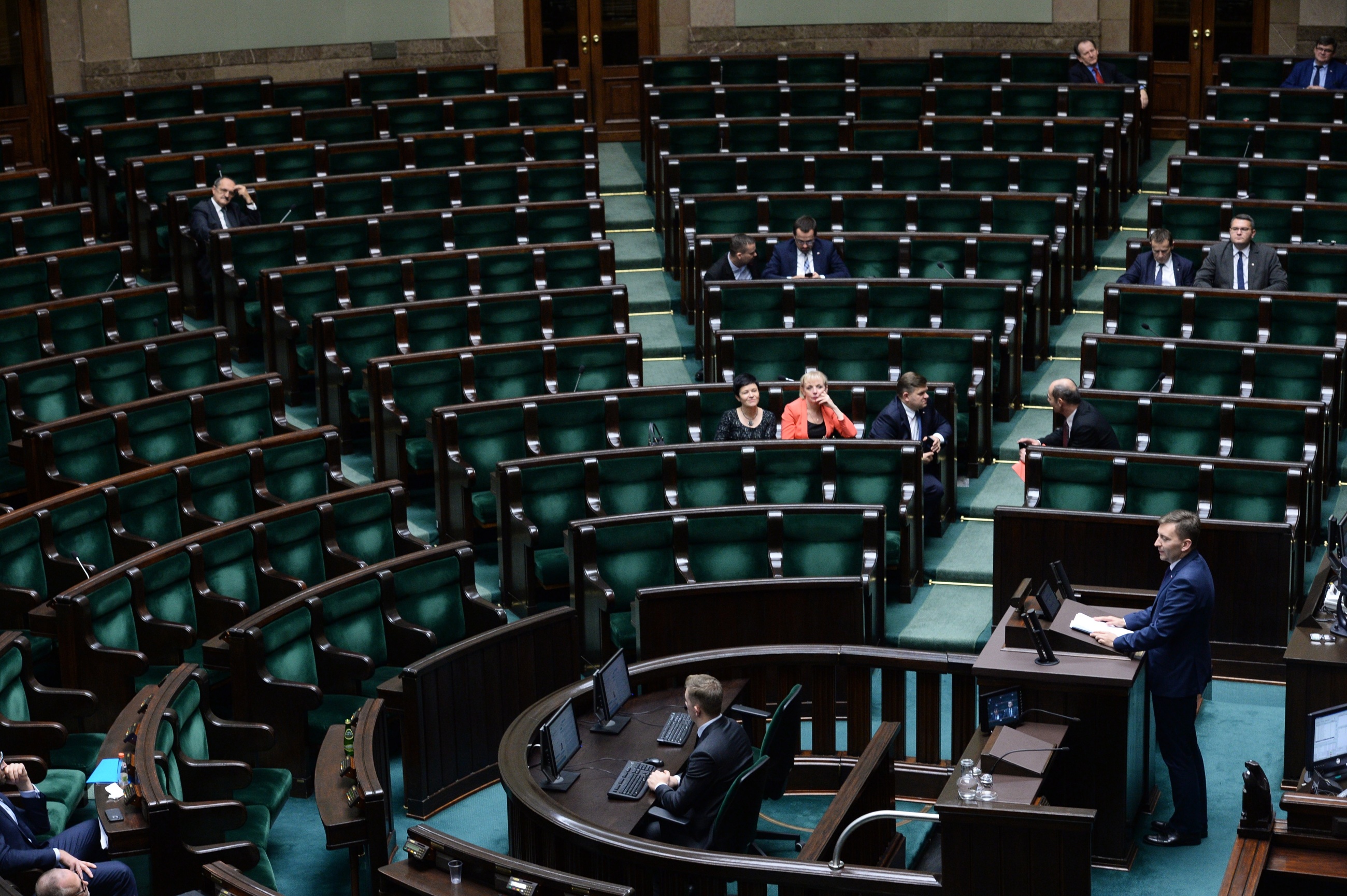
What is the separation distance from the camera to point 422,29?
8992mm

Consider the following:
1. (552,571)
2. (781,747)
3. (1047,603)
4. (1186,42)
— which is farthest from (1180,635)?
(1186,42)

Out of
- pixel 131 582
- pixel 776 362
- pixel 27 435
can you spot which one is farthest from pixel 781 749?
pixel 27 435

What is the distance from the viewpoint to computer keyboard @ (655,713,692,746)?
4.03m

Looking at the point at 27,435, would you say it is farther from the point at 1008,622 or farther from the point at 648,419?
the point at 1008,622

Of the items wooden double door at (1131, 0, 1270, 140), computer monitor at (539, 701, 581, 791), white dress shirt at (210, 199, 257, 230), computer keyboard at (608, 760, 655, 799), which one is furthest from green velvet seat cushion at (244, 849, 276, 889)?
wooden double door at (1131, 0, 1270, 140)

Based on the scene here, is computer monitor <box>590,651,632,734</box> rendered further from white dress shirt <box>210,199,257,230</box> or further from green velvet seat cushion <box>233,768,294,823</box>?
white dress shirt <box>210,199,257,230</box>

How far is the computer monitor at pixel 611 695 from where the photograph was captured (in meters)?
4.07

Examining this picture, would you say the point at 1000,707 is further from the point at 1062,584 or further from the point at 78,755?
the point at 78,755

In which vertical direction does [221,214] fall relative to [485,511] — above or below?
above

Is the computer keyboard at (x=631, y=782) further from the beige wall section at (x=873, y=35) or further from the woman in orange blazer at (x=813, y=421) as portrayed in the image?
the beige wall section at (x=873, y=35)

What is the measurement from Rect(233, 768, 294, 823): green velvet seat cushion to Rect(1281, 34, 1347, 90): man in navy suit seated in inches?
233

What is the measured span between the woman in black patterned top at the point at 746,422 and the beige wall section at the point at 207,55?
13.5 ft

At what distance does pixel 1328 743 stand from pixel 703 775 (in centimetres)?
135

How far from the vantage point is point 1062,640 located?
407 centimetres
